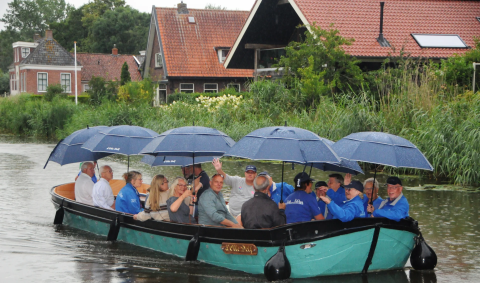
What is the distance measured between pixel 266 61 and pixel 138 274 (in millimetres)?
22454

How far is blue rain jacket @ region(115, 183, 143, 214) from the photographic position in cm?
1105

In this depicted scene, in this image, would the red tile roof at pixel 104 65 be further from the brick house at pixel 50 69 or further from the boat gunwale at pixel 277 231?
the boat gunwale at pixel 277 231

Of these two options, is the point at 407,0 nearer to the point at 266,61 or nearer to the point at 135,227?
the point at 266,61

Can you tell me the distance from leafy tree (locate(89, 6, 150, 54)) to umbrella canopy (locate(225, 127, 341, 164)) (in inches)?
2586

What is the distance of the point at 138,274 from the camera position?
9336 millimetres

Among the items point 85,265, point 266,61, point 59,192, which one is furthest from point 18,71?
point 85,265

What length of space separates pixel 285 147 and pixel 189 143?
187 centimetres

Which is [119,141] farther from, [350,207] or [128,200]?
[350,207]

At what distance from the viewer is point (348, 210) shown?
338 inches

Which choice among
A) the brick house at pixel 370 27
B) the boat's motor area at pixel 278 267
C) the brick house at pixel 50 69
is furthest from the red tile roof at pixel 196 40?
the boat's motor area at pixel 278 267

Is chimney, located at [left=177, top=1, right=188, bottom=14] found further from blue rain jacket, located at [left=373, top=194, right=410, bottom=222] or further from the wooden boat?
blue rain jacket, located at [left=373, top=194, right=410, bottom=222]

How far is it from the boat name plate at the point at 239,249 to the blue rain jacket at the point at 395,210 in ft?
5.76

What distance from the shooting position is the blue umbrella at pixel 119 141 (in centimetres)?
1171

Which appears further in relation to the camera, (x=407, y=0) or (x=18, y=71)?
(x=18, y=71)
